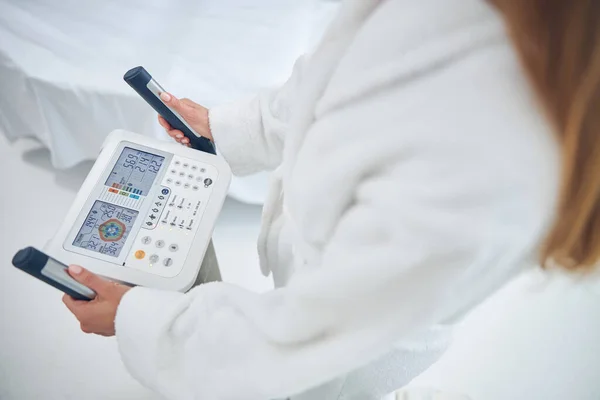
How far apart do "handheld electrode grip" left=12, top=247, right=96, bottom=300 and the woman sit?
156mm

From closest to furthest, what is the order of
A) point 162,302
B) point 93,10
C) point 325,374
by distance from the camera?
point 325,374, point 162,302, point 93,10

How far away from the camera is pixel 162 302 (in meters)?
0.47

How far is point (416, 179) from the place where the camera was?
0.94 ft

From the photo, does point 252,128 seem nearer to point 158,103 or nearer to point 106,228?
point 158,103

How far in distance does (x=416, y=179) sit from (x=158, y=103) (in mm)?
466

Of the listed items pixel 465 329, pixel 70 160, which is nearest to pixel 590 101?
pixel 465 329

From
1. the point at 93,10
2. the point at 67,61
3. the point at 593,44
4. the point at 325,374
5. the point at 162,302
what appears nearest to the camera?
the point at 593,44

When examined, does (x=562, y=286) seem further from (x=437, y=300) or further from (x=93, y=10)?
(x=93, y=10)

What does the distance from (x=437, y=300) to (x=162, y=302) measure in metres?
0.29

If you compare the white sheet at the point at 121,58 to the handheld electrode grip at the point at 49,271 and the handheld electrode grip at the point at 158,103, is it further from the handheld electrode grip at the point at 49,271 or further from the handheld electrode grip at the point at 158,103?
the handheld electrode grip at the point at 49,271

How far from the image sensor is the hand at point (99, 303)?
493 mm

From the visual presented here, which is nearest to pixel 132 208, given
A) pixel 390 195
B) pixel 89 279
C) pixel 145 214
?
pixel 145 214

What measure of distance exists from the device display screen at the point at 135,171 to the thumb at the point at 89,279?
14 cm

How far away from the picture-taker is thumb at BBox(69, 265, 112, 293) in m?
0.48
